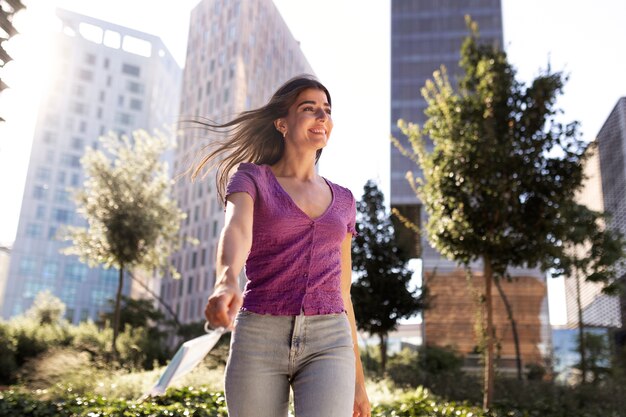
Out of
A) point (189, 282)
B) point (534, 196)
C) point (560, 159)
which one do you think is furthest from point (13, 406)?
point (189, 282)

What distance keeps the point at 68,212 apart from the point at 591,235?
104347 millimetres

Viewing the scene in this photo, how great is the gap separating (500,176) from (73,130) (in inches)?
4424

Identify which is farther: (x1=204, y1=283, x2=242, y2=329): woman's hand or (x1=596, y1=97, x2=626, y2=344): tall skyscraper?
Answer: (x1=596, y1=97, x2=626, y2=344): tall skyscraper

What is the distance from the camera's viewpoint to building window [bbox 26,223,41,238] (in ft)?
343

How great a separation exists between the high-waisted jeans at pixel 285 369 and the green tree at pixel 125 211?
17.4 meters

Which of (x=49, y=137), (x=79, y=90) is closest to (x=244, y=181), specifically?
(x=49, y=137)

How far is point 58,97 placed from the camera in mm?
110062

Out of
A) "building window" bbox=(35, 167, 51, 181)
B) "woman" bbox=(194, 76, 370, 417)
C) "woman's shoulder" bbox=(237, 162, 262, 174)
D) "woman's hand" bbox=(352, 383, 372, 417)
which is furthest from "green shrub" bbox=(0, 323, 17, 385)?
"building window" bbox=(35, 167, 51, 181)

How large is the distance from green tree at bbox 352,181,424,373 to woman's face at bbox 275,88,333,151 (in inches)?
651

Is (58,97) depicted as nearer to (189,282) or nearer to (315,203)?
(189,282)

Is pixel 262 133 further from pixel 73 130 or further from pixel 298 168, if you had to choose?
pixel 73 130

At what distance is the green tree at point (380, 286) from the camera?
1895 cm

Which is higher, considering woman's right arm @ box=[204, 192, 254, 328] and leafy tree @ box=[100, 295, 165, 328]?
leafy tree @ box=[100, 295, 165, 328]

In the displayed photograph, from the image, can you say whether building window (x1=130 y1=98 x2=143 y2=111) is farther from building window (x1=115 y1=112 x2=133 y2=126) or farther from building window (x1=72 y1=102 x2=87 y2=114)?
building window (x1=72 y1=102 x2=87 y2=114)
